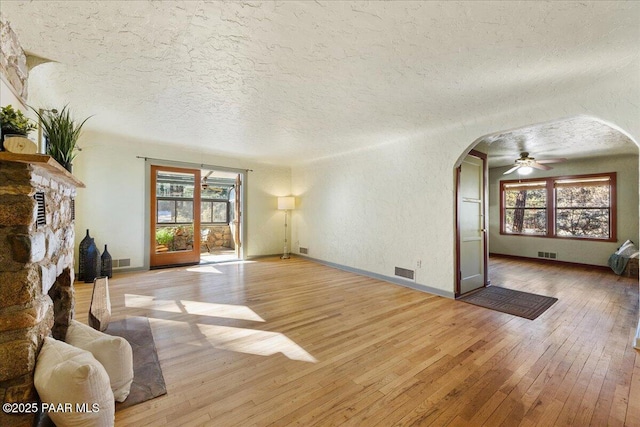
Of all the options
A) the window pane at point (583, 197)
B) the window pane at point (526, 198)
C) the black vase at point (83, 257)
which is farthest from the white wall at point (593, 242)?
the black vase at point (83, 257)

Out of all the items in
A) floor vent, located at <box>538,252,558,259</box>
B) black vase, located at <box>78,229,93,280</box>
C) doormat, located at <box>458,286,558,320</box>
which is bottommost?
doormat, located at <box>458,286,558,320</box>

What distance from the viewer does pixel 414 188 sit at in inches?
171

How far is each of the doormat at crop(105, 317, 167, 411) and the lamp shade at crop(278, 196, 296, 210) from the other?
4240 millimetres

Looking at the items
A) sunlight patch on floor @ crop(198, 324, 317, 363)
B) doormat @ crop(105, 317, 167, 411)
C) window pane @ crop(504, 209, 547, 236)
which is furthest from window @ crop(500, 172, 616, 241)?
doormat @ crop(105, 317, 167, 411)

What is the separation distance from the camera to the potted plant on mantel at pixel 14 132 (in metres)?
1.39

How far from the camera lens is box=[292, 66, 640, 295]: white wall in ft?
8.72

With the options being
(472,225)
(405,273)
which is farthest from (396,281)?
(472,225)

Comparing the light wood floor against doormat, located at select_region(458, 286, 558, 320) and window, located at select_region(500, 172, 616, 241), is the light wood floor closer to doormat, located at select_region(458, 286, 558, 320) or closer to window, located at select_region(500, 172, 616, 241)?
doormat, located at select_region(458, 286, 558, 320)

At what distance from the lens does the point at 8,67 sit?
182cm

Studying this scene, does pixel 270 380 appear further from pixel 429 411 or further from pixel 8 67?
pixel 8 67

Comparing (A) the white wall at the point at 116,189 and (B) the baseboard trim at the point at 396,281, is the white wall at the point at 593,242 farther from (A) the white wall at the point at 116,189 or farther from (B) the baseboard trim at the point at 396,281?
(A) the white wall at the point at 116,189

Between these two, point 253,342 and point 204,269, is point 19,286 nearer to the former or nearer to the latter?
point 253,342

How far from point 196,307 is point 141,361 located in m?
1.23

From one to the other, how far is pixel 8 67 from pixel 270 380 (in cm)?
280
